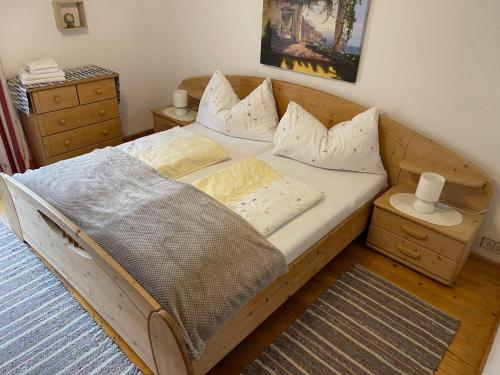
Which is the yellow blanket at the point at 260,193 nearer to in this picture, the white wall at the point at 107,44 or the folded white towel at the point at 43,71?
the folded white towel at the point at 43,71

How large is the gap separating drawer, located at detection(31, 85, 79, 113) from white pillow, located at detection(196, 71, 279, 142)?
3.64 ft

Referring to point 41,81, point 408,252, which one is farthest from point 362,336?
point 41,81

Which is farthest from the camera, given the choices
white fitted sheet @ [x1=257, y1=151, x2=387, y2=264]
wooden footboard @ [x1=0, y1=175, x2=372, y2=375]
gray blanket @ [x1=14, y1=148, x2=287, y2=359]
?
white fitted sheet @ [x1=257, y1=151, x2=387, y2=264]

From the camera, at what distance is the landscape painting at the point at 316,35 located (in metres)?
2.39

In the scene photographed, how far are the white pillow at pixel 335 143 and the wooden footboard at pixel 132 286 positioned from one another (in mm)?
356

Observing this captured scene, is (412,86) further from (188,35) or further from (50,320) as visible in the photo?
(50,320)

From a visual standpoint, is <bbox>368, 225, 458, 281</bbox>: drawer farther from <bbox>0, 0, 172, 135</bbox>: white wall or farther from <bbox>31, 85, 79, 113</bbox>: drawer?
<bbox>0, 0, 172, 135</bbox>: white wall

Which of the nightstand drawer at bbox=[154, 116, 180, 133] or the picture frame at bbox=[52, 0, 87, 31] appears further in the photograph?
the nightstand drawer at bbox=[154, 116, 180, 133]

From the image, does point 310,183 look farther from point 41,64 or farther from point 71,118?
point 41,64

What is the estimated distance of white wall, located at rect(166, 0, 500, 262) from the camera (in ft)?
6.55

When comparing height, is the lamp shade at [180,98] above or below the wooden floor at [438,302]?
above

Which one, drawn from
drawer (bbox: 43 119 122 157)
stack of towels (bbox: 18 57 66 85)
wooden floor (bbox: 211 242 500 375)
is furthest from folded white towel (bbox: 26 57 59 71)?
→ wooden floor (bbox: 211 242 500 375)

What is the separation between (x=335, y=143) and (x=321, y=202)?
52 centimetres

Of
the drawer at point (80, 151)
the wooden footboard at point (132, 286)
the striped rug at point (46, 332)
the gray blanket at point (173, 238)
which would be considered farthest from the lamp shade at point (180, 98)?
the striped rug at point (46, 332)
